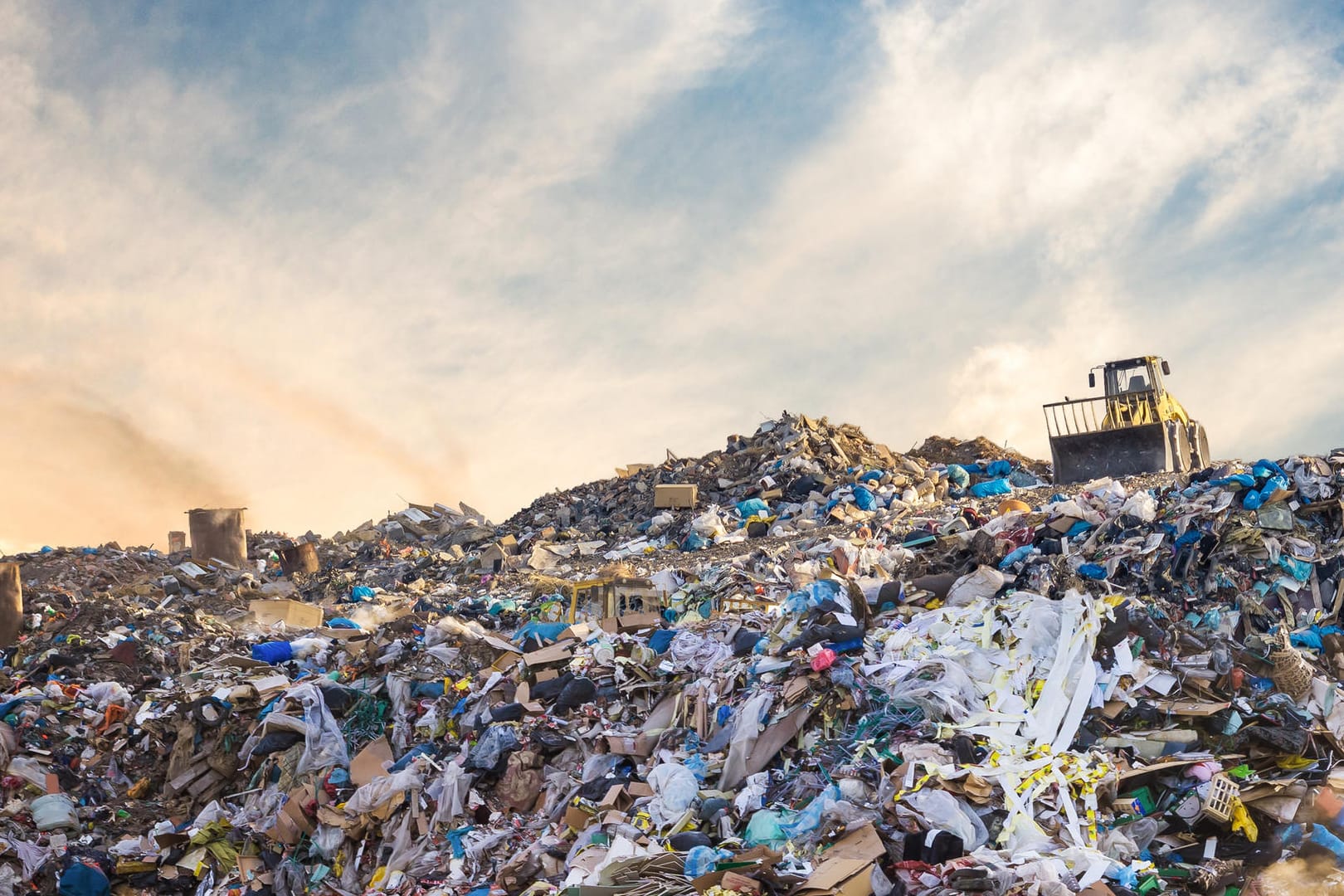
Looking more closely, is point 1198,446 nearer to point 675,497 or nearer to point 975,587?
point 675,497

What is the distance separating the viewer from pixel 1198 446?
1692 centimetres

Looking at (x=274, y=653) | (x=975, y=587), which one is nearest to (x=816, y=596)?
(x=975, y=587)

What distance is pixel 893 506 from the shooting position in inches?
622

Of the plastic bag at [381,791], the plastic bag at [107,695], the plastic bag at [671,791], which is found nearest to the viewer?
the plastic bag at [671,791]

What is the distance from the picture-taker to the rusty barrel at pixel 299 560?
19.2 meters

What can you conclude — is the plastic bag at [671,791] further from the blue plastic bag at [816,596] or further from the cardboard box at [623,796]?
the blue plastic bag at [816,596]

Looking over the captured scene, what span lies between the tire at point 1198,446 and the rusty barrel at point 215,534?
54.3 feet

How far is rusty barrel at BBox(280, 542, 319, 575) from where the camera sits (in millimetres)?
19172

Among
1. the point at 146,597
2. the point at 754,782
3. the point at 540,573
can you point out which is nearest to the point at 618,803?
the point at 754,782

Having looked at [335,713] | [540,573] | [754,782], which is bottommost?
[754,782]

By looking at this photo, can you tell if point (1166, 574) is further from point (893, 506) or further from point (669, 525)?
point (669, 525)

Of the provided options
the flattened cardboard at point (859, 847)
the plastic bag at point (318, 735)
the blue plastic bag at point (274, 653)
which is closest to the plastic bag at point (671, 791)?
the flattened cardboard at point (859, 847)

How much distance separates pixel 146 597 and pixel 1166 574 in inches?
548

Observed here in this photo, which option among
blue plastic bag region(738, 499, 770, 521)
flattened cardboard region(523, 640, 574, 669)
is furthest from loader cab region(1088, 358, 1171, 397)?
flattened cardboard region(523, 640, 574, 669)
